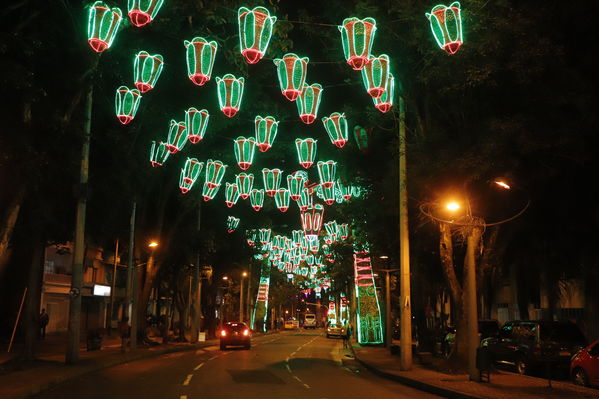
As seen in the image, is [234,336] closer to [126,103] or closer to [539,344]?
[539,344]

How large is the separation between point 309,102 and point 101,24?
18.5ft

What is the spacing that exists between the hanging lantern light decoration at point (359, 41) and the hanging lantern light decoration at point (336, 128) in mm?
5193

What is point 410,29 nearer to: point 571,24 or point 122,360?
point 571,24

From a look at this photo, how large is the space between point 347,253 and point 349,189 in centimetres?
1450

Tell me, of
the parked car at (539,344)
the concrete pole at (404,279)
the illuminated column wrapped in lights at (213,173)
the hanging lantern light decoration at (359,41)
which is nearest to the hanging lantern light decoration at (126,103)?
the illuminated column wrapped in lights at (213,173)

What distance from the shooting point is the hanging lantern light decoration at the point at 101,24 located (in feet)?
43.9

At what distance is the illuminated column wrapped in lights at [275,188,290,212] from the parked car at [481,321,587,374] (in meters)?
11.1

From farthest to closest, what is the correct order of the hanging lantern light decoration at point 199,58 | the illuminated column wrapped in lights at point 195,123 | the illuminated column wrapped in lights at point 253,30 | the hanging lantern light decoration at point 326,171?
1. the hanging lantern light decoration at point 326,171
2. the illuminated column wrapped in lights at point 195,123
3. the hanging lantern light decoration at point 199,58
4. the illuminated column wrapped in lights at point 253,30

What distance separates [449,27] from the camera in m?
13.6

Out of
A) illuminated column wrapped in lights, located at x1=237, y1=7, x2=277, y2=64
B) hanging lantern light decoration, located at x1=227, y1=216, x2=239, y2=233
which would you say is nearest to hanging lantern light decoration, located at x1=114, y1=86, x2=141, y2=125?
illuminated column wrapped in lights, located at x1=237, y1=7, x2=277, y2=64

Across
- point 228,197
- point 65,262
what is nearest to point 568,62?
point 228,197

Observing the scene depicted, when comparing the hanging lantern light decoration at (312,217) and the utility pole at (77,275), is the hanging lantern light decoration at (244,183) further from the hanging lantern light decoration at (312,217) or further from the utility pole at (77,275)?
the hanging lantern light decoration at (312,217)

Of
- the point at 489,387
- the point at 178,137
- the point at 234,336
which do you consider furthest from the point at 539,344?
the point at 234,336

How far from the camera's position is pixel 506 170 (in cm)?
1742
